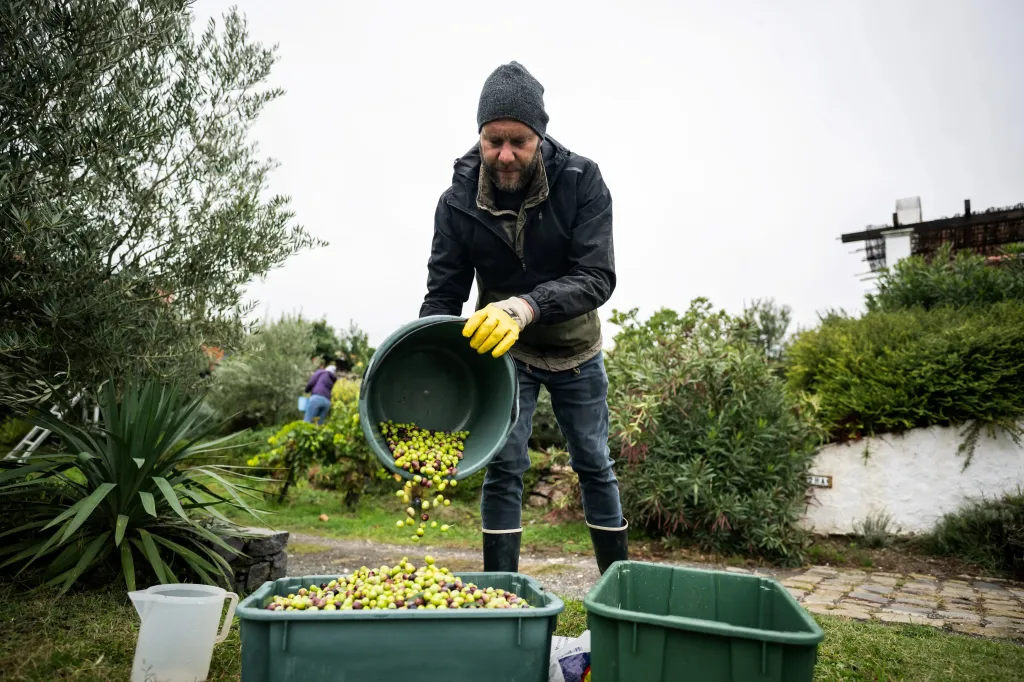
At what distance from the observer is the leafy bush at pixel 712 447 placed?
5812 millimetres

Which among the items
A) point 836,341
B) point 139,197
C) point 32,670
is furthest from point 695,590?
point 836,341

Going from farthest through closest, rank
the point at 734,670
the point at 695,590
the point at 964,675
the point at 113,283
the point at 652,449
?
the point at 652,449, the point at 113,283, the point at 964,675, the point at 695,590, the point at 734,670

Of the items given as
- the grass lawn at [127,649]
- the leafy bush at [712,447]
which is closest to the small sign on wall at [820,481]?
the leafy bush at [712,447]

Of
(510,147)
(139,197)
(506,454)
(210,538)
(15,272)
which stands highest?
(139,197)

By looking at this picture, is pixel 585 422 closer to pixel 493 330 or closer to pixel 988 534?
pixel 493 330

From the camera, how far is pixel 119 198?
183 inches

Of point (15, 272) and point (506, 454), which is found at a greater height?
point (15, 272)

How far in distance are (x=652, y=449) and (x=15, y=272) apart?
475 centimetres

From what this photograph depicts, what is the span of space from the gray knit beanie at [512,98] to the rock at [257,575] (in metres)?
2.67

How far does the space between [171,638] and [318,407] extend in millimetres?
9029

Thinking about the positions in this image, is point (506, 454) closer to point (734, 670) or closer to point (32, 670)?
point (734, 670)

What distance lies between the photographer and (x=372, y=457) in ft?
24.6

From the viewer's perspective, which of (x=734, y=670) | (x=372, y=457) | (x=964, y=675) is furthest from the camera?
(x=372, y=457)

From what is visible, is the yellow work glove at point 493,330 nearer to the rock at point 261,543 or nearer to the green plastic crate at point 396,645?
the green plastic crate at point 396,645
